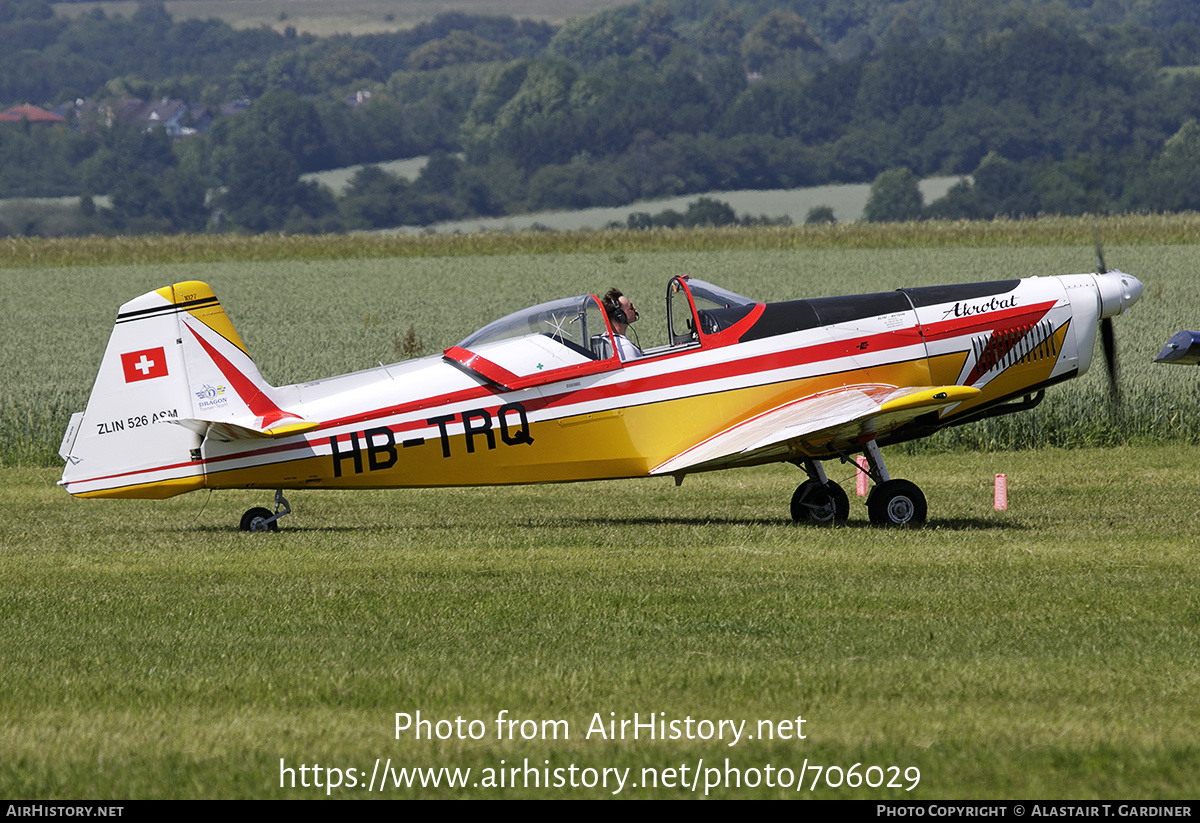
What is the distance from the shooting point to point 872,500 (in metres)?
11.7

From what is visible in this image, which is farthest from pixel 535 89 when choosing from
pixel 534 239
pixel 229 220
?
pixel 534 239

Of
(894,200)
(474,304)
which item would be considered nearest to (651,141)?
(894,200)

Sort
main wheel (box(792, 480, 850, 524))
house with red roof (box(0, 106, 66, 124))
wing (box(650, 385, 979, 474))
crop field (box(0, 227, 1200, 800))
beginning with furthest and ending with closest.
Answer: house with red roof (box(0, 106, 66, 124)) < main wheel (box(792, 480, 850, 524)) < wing (box(650, 385, 979, 474)) < crop field (box(0, 227, 1200, 800))

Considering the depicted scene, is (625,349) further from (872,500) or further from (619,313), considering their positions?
(872,500)

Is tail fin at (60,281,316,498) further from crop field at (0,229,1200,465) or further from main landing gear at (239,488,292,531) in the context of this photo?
crop field at (0,229,1200,465)

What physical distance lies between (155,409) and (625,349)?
387 cm

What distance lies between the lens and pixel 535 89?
5556 inches

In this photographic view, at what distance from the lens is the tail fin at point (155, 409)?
11250mm

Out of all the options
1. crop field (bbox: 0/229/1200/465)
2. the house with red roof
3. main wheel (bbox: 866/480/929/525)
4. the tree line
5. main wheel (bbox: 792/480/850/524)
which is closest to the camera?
main wheel (bbox: 866/480/929/525)

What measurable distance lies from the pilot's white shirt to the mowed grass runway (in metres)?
1.47

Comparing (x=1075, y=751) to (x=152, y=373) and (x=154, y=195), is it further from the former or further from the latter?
(x=154, y=195)

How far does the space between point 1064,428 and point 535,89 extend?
12879 cm

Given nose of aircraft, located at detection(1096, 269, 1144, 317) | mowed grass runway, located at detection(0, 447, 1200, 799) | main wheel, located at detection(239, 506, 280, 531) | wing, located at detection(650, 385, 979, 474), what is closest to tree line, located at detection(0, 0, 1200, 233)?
nose of aircraft, located at detection(1096, 269, 1144, 317)

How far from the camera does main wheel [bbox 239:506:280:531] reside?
12.1m
